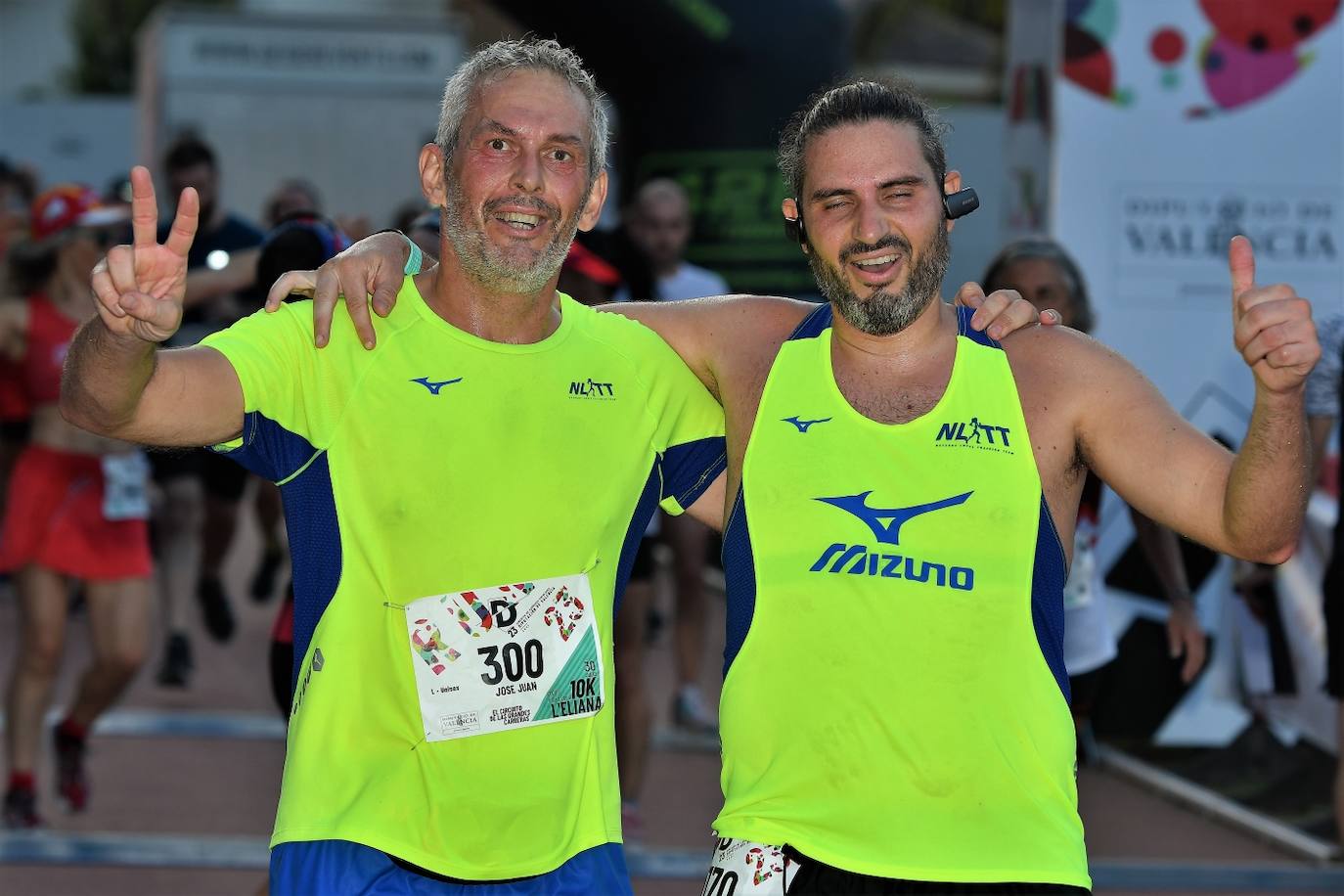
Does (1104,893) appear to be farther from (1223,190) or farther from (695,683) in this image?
(1223,190)

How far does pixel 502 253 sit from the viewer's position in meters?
3.24

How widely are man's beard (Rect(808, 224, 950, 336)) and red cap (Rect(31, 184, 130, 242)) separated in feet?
15.6

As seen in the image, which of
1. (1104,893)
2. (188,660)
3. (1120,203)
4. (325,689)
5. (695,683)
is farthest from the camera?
(188,660)

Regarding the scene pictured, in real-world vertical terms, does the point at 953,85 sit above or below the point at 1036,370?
above

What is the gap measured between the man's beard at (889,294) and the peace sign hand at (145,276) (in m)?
1.08

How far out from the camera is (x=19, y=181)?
14242 millimetres

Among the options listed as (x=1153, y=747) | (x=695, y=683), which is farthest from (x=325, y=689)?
(x=1153, y=747)

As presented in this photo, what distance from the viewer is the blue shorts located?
305 centimetres

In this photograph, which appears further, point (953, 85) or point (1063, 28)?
point (953, 85)

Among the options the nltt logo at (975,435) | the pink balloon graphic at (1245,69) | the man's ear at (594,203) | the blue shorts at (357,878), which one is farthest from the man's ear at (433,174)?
the pink balloon graphic at (1245,69)

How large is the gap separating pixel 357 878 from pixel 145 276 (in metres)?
1.03

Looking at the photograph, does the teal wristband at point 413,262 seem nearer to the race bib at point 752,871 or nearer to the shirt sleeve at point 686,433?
the shirt sleeve at point 686,433

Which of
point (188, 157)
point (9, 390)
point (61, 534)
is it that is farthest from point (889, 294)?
point (188, 157)

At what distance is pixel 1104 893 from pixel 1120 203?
9.43ft
